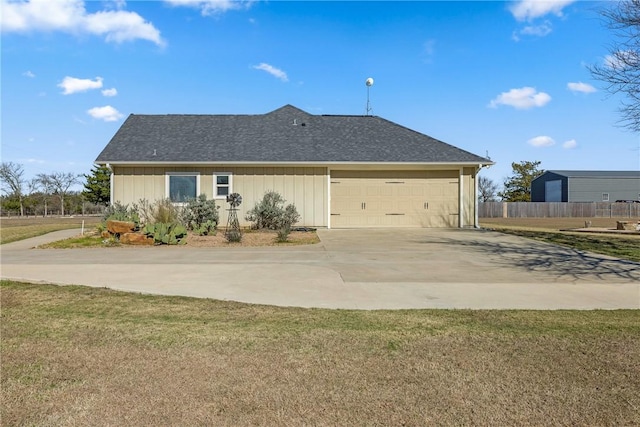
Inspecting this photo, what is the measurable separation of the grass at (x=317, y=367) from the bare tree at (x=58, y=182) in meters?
58.6

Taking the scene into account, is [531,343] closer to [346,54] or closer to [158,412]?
[158,412]

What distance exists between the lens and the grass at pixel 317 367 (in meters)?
2.59

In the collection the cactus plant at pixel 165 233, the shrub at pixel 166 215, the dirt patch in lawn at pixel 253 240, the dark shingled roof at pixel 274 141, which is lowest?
the dirt patch in lawn at pixel 253 240

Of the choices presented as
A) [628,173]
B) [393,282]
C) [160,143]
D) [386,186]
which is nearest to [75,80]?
[160,143]

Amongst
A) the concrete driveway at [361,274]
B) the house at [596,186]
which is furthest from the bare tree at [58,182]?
the house at [596,186]

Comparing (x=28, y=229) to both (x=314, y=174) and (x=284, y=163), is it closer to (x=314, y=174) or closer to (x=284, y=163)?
(x=284, y=163)

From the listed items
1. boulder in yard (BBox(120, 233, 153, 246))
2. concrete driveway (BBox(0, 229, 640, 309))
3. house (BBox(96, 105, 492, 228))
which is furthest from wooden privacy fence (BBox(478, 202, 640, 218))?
boulder in yard (BBox(120, 233, 153, 246))

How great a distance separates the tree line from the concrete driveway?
4364 centimetres

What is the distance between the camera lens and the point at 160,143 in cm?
1864

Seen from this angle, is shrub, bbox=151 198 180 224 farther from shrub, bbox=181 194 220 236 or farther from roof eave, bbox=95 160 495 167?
roof eave, bbox=95 160 495 167

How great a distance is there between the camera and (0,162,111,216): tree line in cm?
5012

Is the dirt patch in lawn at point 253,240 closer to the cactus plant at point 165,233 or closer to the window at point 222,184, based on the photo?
the cactus plant at point 165,233

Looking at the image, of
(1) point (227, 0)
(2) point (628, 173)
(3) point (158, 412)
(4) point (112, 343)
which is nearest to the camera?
(3) point (158, 412)

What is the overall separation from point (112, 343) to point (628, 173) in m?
66.3
